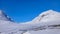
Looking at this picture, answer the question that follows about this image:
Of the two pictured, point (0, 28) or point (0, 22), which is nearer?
point (0, 28)

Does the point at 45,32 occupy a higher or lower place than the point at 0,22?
lower

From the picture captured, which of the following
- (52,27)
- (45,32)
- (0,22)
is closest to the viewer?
(45,32)

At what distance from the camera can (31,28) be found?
4.95 m

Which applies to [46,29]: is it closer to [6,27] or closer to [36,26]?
[36,26]

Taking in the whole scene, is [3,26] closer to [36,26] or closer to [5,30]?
[5,30]

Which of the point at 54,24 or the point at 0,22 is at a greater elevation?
the point at 0,22

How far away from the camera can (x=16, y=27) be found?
16.3ft

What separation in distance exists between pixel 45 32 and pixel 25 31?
65cm

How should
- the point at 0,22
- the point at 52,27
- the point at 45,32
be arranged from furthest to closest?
the point at 0,22 < the point at 52,27 < the point at 45,32

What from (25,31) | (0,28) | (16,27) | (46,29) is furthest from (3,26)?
(46,29)

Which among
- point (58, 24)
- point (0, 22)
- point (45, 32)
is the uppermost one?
point (0, 22)

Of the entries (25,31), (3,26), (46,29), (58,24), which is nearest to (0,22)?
(3,26)

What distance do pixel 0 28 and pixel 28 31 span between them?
986 millimetres

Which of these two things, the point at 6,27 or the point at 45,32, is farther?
the point at 6,27
